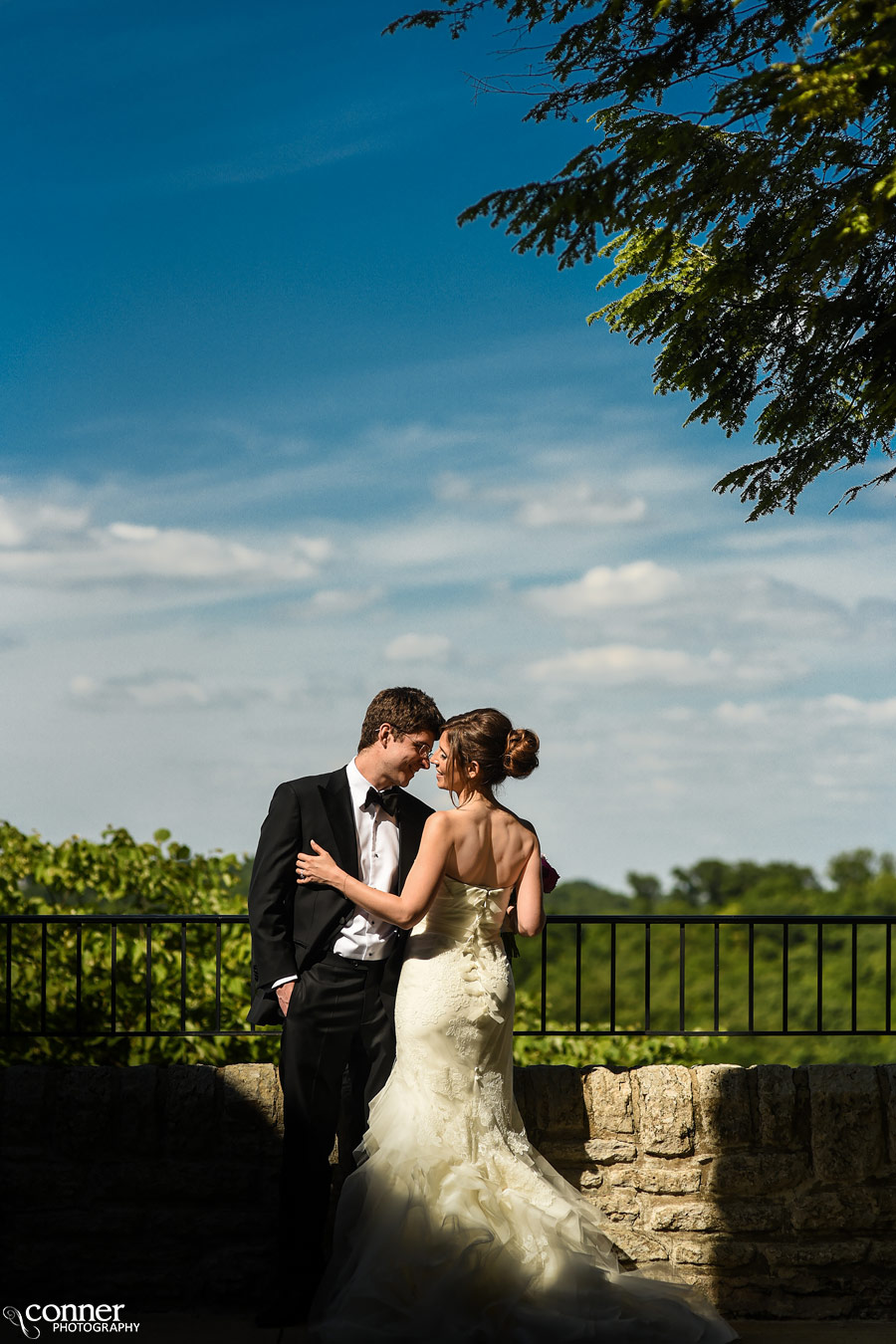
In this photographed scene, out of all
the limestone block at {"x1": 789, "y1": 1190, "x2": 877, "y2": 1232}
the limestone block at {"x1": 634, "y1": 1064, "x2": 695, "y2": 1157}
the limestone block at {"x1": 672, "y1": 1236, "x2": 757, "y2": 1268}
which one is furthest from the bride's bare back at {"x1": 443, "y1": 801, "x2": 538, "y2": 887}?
the limestone block at {"x1": 789, "y1": 1190, "x2": 877, "y2": 1232}

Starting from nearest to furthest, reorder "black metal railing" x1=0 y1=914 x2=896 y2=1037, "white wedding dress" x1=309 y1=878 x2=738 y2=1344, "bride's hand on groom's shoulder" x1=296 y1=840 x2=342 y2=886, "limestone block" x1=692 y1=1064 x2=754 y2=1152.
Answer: "white wedding dress" x1=309 y1=878 x2=738 y2=1344 → "bride's hand on groom's shoulder" x1=296 y1=840 x2=342 y2=886 → "limestone block" x1=692 y1=1064 x2=754 y2=1152 → "black metal railing" x1=0 y1=914 x2=896 y2=1037

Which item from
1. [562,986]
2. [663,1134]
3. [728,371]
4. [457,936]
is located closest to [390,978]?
[457,936]

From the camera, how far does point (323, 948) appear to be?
12.3ft

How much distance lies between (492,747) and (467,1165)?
129cm

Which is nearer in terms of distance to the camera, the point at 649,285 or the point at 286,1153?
the point at 286,1153

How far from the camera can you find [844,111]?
10.9ft

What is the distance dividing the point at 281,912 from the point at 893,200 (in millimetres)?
3085

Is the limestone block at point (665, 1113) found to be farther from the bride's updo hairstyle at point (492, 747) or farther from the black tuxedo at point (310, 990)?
the bride's updo hairstyle at point (492, 747)

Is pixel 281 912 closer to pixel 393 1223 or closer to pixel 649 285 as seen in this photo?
pixel 393 1223

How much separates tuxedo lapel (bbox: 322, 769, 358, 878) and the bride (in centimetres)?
13

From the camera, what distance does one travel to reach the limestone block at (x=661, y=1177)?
4137 mm

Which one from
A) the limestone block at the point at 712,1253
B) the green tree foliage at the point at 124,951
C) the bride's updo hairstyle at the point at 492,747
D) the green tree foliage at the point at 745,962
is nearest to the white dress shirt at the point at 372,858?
the bride's updo hairstyle at the point at 492,747

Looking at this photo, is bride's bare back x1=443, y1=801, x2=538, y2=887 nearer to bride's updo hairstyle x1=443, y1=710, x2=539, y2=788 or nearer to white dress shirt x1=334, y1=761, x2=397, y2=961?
bride's updo hairstyle x1=443, y1=710, x2=539, y2=788

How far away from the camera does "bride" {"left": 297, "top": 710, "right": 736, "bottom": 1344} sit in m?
3.32
